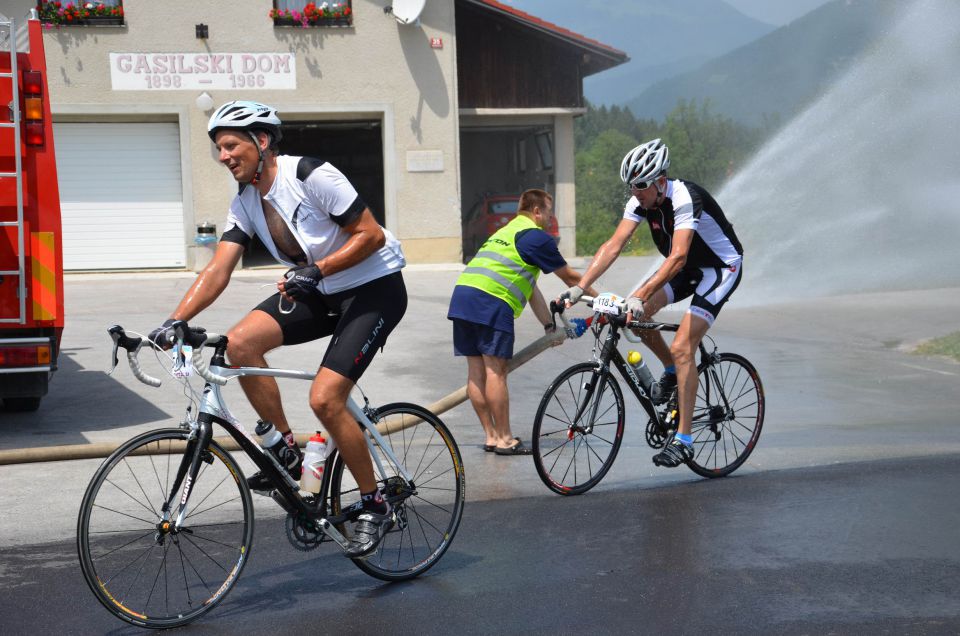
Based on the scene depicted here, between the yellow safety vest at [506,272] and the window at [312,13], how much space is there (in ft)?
50.2

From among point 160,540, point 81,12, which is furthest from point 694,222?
point 81,12

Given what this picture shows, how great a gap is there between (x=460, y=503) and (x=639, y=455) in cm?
268

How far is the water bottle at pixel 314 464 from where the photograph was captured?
16.0 ft

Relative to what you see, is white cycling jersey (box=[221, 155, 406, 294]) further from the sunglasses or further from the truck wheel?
the truck wheel

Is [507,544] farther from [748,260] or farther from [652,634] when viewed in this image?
[748,260]

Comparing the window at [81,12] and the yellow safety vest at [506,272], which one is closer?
the yellow safety vest at [506,272]

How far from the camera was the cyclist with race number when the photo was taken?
15.7ft

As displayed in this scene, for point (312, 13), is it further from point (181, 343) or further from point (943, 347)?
point (181, 343)

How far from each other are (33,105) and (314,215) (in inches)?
146

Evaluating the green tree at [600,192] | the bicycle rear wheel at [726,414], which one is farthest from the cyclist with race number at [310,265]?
the green tree at [600,192]

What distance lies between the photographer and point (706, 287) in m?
7.16

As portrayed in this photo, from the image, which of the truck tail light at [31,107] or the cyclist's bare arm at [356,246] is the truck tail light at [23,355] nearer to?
the truck tail light at [31,107]

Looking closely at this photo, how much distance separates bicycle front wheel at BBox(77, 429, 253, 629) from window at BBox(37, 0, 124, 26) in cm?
1809

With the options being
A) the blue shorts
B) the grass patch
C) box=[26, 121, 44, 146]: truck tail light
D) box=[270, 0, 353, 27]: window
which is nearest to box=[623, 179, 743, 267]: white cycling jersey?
the blue shorts
